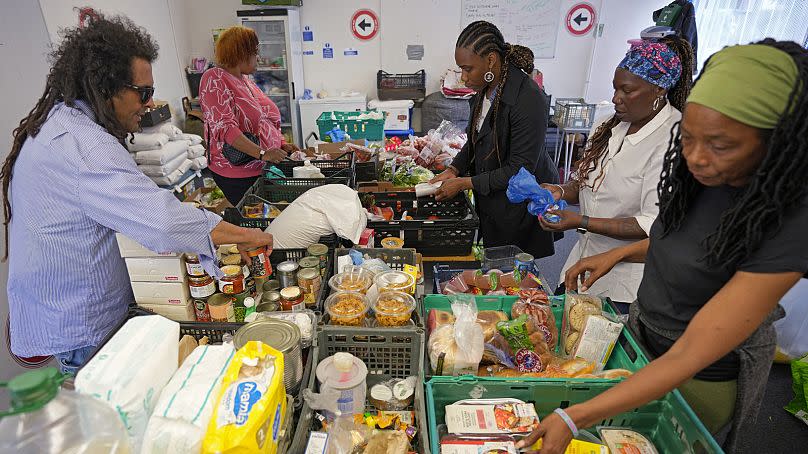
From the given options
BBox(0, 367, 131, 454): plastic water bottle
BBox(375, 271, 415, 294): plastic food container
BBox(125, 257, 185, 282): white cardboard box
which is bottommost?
BBox(375, 271, 415, 294): plastic food container

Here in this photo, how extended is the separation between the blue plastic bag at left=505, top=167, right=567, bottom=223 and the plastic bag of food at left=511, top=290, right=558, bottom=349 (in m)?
0.45

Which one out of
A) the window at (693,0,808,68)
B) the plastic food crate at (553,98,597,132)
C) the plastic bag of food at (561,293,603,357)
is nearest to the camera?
the plastic bag of food at (561,293,603,357)

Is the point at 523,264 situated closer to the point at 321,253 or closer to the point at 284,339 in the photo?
the point at 321,253

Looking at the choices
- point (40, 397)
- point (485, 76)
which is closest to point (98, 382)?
point (40, 397)

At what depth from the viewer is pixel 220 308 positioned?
1.46 m

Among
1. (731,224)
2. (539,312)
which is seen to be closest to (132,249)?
(539,312)

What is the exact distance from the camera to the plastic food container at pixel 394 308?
57.0 inches

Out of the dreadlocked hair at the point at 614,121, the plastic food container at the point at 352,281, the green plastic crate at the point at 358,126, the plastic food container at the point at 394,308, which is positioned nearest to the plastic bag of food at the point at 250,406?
the plastic food container at the point at 394,308

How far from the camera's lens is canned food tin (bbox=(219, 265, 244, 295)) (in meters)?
1.51

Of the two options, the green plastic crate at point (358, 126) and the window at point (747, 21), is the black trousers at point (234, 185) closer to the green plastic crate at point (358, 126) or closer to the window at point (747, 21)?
the green plastic crate at point (358, 126)

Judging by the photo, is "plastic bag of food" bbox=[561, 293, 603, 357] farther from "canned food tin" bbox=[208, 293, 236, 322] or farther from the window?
the window

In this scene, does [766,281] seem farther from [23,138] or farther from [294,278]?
[23,138]

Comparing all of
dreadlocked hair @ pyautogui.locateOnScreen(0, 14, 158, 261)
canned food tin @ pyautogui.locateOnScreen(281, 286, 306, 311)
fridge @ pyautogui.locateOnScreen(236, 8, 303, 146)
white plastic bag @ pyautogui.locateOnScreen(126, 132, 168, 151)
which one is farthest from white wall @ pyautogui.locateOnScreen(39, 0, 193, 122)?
canned food tin @ pyautogui.locateOnScreen(281, 286, 306, 311)

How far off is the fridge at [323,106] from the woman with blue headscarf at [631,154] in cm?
469
